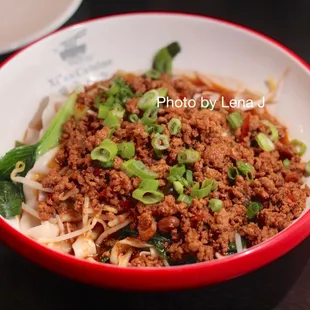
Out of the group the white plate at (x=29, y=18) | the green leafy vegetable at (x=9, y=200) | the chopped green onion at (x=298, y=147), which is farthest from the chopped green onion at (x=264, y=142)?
the white plate at (x=29, y=18)

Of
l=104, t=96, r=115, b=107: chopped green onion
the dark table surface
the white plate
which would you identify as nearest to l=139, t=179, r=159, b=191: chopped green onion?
the dark table surface

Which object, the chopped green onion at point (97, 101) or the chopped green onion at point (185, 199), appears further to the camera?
the chopped green onion at point (97, 101)

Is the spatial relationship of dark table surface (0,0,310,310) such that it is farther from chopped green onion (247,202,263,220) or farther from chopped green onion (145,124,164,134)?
chopped green onion (145,124,164,134)

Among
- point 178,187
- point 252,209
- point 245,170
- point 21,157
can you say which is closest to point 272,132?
point 245,170

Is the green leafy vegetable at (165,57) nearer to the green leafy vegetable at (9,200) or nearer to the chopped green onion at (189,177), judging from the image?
the chopped green onion at (189,177)

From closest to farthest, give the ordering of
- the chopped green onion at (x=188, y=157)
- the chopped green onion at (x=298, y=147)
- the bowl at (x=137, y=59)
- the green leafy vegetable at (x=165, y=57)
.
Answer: the chopped green onion at (x=188, y=157), the chopped green onion at (x=298, y=147), the bowl at (x=137, y=59), the green leafy vegetable at (x=165, y=57)

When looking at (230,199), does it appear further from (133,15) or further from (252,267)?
(133,15)
